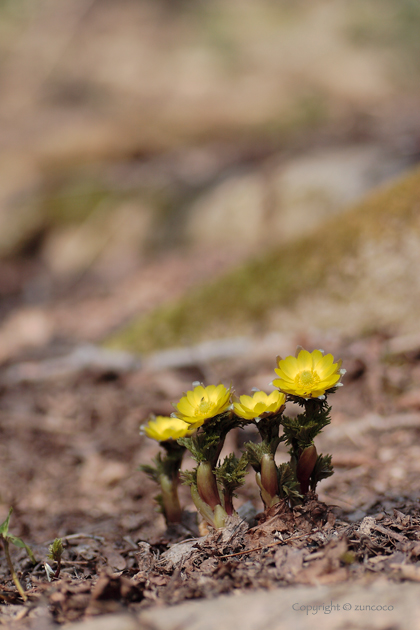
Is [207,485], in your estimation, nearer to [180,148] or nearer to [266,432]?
[266,432]

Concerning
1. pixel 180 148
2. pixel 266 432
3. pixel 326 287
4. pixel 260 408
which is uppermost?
pixel 180 148

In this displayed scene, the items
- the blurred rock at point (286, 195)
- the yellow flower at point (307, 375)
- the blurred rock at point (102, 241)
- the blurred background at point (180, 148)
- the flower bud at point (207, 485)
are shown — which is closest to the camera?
the yellow flower at point (307, 375)

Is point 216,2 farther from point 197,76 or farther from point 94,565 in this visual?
point 94,565

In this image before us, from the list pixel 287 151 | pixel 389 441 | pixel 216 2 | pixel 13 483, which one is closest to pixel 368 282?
pixel 389 441

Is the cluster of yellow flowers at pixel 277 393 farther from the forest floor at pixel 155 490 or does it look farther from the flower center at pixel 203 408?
the forest floor at pixel 155 490

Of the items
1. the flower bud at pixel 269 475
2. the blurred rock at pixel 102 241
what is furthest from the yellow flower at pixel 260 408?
the blurred rock at pixel 102 241

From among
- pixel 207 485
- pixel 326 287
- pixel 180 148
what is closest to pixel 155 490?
pixel 207 485

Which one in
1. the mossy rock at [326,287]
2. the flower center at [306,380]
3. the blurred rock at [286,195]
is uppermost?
the blurred rock at [286,195]

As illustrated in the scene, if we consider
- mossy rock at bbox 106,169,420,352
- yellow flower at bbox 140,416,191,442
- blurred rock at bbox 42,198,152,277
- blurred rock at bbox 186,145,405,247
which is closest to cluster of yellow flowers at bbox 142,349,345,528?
yellow flower at bbox 140,416,191,442
